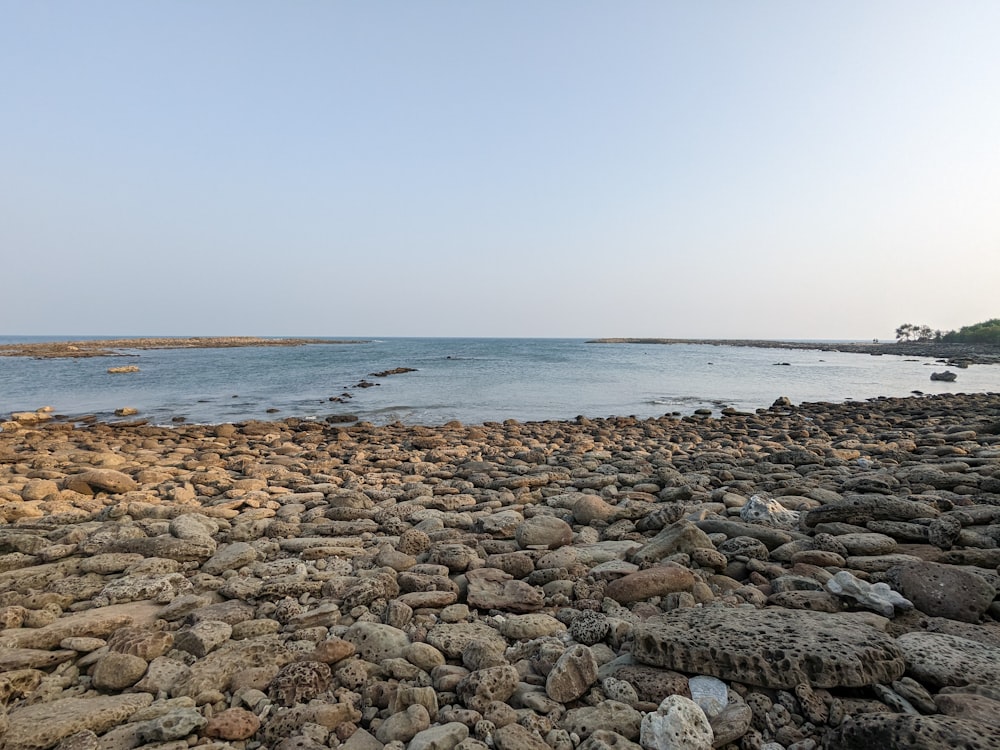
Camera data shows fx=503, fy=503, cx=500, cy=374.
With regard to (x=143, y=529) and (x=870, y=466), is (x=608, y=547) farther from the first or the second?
(x=870, y=466)

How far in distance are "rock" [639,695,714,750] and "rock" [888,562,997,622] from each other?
6.93 ft

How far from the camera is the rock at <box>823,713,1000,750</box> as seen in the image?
201 centimetres

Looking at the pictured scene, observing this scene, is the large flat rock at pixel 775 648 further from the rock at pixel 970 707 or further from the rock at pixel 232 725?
the rock at pixel 232 725

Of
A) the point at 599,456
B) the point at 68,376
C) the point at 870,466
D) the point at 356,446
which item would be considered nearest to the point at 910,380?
→ the point at 870,466

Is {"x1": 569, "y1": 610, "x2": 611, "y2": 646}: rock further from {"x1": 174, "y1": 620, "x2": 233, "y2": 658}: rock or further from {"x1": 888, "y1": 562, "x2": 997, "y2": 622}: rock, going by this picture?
{"x1": 174, "y1": 620, "x2": 233, "y2": 658}: rock

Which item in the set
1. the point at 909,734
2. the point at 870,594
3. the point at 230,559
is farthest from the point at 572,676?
the point at 230,559

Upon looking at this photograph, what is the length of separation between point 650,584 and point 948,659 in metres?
1.68

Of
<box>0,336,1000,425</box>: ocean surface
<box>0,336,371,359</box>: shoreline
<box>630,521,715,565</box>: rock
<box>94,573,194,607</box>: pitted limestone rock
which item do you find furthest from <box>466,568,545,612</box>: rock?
<box>0,336,371,359</box>: shoreline

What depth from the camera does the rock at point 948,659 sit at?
254cm

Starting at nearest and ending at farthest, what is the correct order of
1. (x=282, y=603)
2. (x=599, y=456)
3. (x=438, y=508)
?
(x=282, y=603) → (x=438, y=508) → (x=599, y=456)

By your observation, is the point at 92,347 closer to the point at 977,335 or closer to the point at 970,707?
the point at 970,707

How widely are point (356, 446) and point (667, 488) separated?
740 cm

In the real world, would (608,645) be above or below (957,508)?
below

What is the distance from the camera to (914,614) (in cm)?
329
